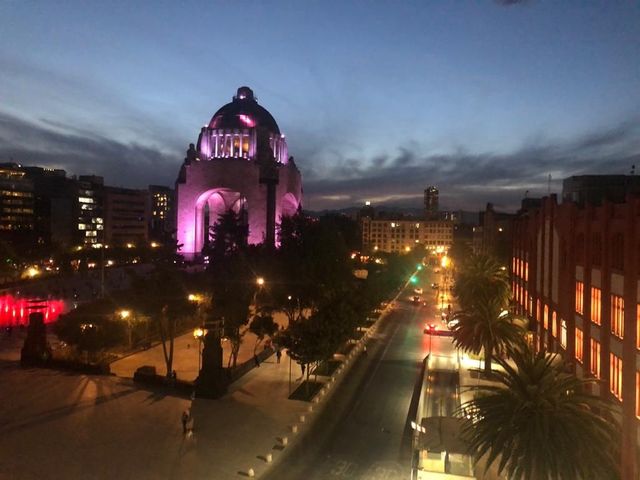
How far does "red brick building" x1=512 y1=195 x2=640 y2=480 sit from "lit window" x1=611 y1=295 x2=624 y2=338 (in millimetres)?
32

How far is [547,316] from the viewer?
2783 cm

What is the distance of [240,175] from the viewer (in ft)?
245

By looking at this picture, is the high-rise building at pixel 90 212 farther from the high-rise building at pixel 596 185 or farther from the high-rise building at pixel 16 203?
the high-rise building at pixel 596 185

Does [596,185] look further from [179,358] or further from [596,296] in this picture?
[179,358]

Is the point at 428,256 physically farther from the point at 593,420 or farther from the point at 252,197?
the point at 593,420

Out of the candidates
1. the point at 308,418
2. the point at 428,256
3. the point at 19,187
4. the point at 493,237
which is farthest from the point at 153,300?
the point at 428,256

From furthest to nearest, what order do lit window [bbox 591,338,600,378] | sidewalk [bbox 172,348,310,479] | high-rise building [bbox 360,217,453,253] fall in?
high-rise building [bbox 360,217,453,253]
lit window [bbox 591,338,600,378]
sidewalk [bbox 172,348,310,479]

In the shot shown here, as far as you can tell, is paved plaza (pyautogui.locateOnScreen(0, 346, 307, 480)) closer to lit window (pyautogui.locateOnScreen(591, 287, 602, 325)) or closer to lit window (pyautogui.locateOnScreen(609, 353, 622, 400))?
lit window (pyautogui.locateOnScreen(609, 353, 622, 400))

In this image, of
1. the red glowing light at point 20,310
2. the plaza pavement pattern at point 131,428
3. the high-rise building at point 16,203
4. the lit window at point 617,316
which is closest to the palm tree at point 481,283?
the plaza pavement pattern at point 131,428

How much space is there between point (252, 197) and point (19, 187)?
62.4 meters

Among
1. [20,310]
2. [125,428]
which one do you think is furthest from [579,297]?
[20,310]

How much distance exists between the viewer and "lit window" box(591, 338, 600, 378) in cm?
1896

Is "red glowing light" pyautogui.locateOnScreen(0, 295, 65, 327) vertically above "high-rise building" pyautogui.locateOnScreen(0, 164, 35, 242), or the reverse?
"high-rise building" pyautogui.locateOnScreen(0, 164, 35, 242)

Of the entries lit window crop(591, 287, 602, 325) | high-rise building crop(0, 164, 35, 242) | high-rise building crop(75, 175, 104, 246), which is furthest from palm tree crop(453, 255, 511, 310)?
high-rise building crop(75, 175, 104, 246)
